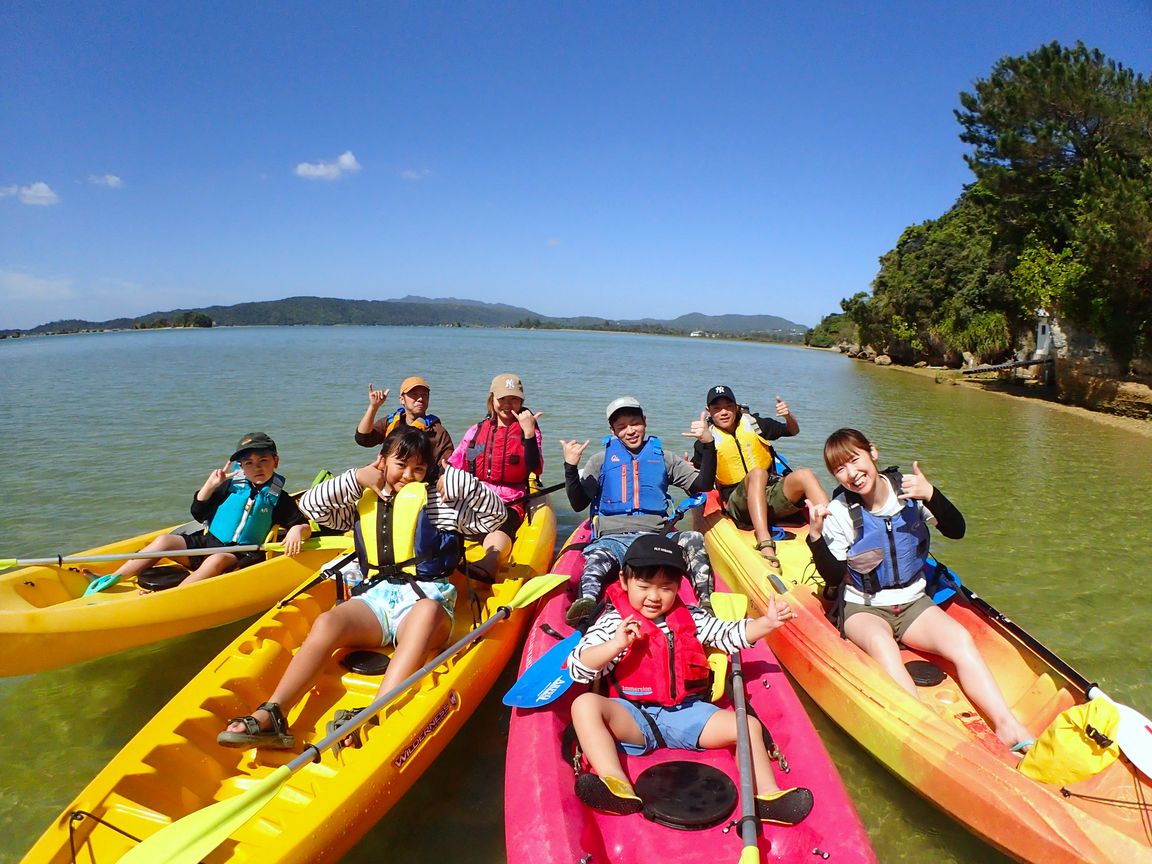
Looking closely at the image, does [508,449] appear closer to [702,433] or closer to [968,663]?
[702,433]

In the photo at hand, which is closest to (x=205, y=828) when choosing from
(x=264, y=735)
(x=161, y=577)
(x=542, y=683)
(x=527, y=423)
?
(x=264, y=735)

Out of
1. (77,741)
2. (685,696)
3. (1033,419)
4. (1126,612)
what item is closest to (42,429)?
(77,741)

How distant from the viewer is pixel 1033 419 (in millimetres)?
16188

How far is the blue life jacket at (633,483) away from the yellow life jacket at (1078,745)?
284 centimetres

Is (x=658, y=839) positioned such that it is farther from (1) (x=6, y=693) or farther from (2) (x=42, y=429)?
(2) (x=42, y=429)

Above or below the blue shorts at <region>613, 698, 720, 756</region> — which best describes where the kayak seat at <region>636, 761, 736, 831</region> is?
below

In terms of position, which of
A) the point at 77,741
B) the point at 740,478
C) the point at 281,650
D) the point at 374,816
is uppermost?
the point at 740,478

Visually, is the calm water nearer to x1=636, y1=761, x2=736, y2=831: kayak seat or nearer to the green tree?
x1=636, y1=761, x2=736, y2=831: kayak seat

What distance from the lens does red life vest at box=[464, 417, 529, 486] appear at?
6.11 meters

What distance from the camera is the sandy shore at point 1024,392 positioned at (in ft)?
49.0

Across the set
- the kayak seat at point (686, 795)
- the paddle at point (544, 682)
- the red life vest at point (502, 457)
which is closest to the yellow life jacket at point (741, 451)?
the red life vest at point (502, 457)

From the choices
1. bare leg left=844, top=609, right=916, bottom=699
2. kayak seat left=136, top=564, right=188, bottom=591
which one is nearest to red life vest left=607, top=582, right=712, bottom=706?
bare leg left=844, top=609, right=916, bottom=699

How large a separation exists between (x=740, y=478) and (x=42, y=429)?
51.0ft

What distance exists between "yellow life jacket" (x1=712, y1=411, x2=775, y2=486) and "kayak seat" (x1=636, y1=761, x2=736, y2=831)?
3.57 metres
